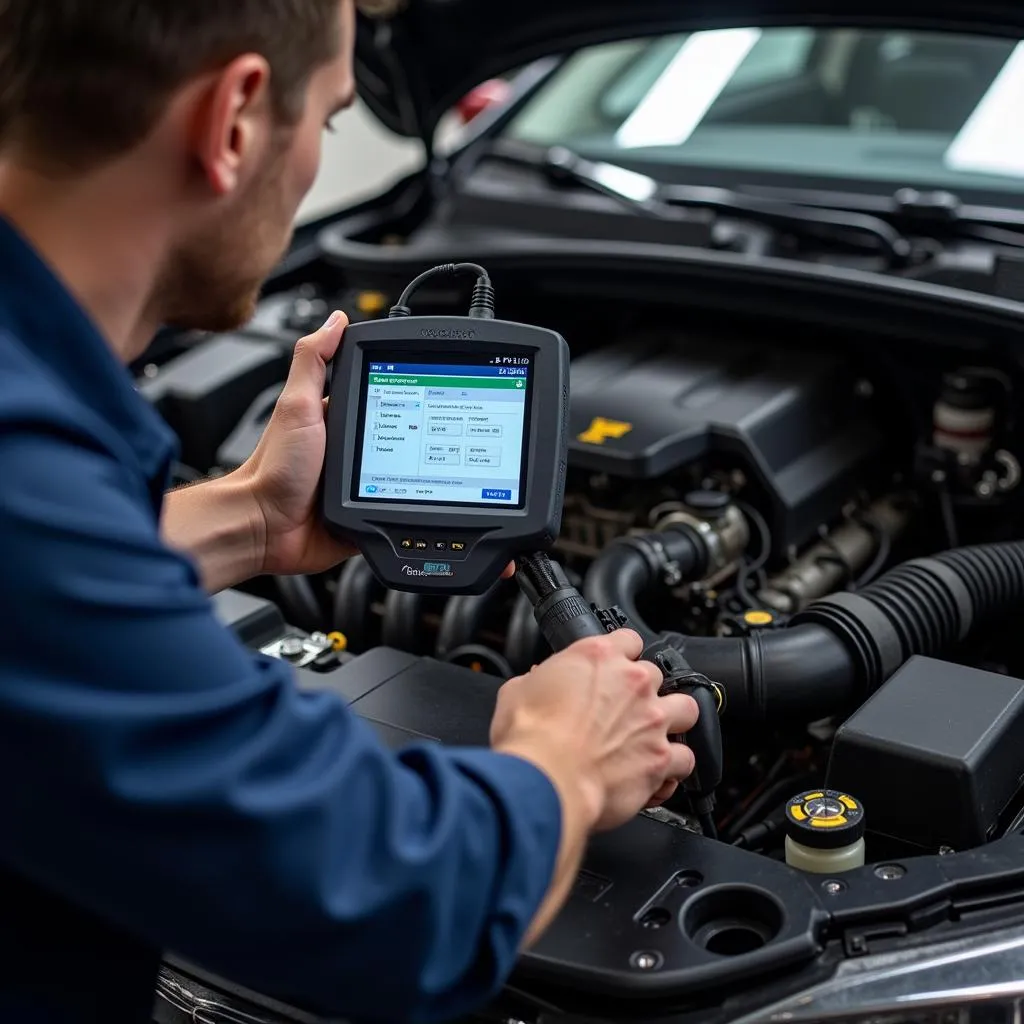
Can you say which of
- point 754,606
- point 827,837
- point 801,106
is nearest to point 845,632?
point 754,606

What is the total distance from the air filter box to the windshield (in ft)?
2.94

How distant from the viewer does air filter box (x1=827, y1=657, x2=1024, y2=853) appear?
3.59 ft

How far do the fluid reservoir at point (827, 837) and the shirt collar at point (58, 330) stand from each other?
0.59 m

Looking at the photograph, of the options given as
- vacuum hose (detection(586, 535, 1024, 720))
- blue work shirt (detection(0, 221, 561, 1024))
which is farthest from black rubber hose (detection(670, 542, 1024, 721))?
blue work shirt (detection(0, 221, 561, 1024))

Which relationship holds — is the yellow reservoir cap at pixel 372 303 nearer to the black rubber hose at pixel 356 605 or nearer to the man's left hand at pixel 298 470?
the black rubber hose at pixel 356 605

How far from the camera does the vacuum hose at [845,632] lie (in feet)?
4.17

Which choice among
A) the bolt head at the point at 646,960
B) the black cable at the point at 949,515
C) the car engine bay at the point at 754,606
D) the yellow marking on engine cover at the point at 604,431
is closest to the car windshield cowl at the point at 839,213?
the car engine bay at the point at 754,606

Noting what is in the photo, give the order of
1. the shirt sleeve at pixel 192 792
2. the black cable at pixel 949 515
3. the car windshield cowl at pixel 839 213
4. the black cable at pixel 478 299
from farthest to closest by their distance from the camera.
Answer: the car windshield cowl at pixel 839 213 < the black cable at pixel 949 515 < the black cable at pixel 478 299 < the shirt sleeve at pixel 192 792

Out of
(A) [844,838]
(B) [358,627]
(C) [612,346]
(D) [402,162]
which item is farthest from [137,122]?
(D) [402,162]

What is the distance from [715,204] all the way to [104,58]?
118 cm

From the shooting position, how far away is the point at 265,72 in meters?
0.84

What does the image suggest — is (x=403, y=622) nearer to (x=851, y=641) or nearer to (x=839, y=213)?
(x=851, y=641)

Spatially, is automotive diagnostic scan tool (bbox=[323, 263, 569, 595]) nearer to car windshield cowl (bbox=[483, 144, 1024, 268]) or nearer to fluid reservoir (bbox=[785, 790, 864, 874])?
fluid reservoir (bbox=[785, 790, 864, 874])

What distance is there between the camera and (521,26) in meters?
2.18
